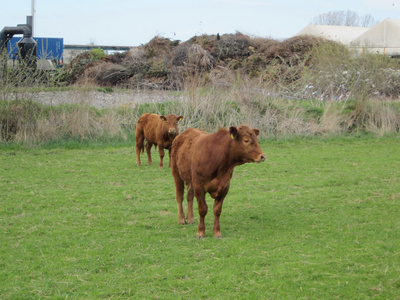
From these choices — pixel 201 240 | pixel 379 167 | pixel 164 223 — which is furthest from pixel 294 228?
pixel 379 167

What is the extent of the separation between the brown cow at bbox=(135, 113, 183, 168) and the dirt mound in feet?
37.5

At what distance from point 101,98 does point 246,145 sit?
1525 centimetres

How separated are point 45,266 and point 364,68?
1883 cm

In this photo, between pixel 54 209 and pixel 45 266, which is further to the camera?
pixel 54 209

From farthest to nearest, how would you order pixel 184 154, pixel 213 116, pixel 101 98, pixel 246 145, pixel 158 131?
pixel 101 98 → pixel 213 116 → pixel 158 131 → pixel 184 154 → pixel 246 145

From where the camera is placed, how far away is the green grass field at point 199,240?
520 centimetres

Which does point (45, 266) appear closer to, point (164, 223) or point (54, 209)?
point (164, 223)

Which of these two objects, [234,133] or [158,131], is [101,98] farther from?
[234,133]

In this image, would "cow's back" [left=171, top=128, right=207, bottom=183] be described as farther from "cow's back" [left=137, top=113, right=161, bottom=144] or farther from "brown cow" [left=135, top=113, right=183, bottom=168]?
"cow's back" [left=137, top=113, right=161, bottom=144]

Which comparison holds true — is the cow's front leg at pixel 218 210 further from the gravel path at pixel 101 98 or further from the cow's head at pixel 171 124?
the gravel path at pixel 101 98

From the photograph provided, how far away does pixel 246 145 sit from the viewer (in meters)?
6.73

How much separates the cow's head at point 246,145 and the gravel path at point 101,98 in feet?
37.1

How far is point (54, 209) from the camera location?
8.60 m

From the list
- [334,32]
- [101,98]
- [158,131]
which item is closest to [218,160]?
[158,131]
